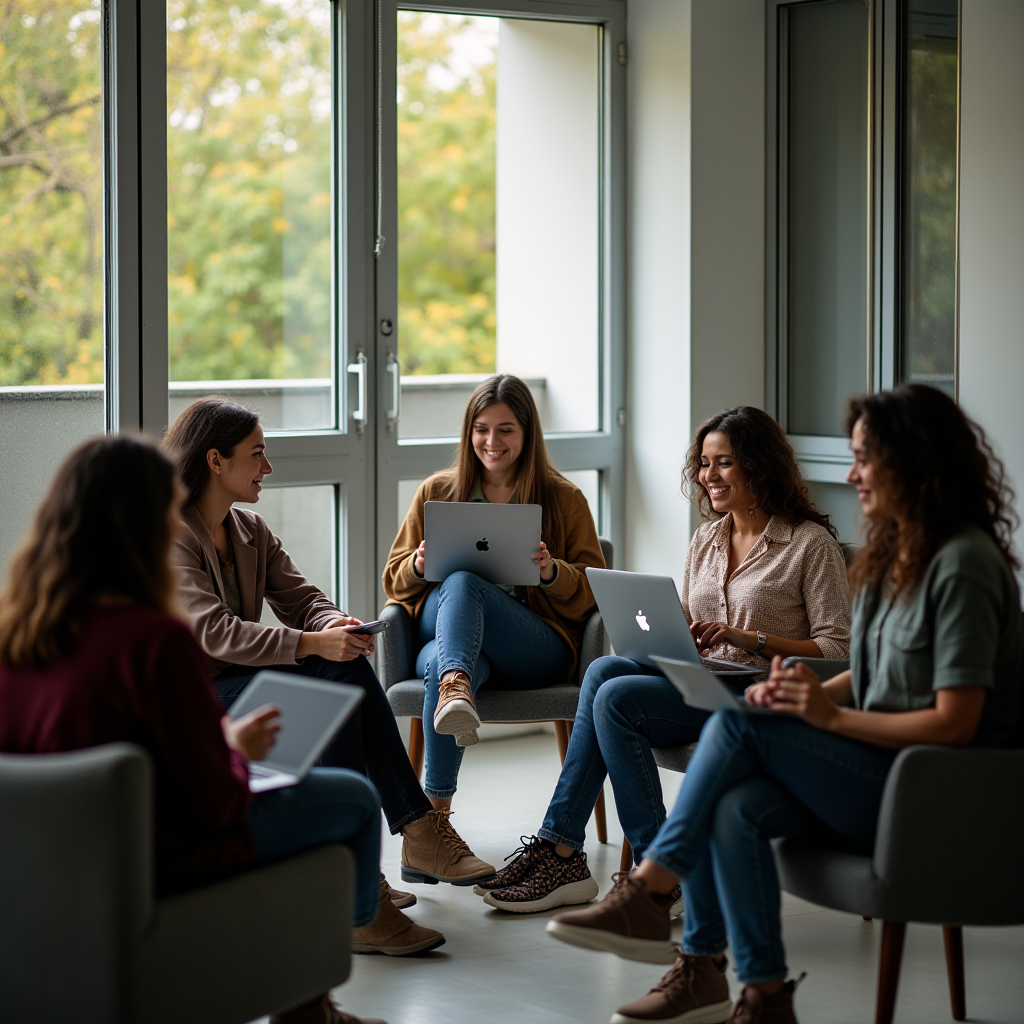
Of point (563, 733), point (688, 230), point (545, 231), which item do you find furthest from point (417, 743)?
point (545, 231)

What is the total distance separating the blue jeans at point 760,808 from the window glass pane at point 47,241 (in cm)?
233

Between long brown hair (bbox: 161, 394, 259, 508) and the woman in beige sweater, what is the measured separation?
641mm

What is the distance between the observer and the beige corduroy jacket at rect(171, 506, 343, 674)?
306 centimetres

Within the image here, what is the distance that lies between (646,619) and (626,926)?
29.6 inches

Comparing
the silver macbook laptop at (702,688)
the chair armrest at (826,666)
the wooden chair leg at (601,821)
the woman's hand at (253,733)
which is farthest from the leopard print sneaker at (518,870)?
the woman's hand at (253,733)

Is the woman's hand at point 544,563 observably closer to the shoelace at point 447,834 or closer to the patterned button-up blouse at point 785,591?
the patterned button-up blouse at point 785,591

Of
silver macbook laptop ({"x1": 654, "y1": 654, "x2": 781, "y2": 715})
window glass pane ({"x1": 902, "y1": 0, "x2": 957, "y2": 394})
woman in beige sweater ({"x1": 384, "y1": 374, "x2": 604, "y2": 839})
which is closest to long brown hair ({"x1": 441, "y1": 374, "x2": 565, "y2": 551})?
woman in beige sweater ({"x1": 384, "y1": 374, "x2": 604, "y2": 839})

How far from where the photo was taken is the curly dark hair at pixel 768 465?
3246mm

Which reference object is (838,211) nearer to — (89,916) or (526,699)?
(526,699)

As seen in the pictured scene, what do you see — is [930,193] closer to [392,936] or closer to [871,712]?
[871,712]

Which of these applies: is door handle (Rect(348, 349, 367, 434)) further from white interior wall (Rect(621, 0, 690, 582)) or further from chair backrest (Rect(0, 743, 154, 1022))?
chair backrest (Rect(0, 743, 154, 1022))

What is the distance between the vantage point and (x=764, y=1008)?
7.61 feet

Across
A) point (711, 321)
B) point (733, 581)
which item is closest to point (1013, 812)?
point (733, 581)

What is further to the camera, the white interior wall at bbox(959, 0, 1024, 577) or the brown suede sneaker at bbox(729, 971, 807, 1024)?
the white interior wall at bbox(959, 0, 1024, 577)
